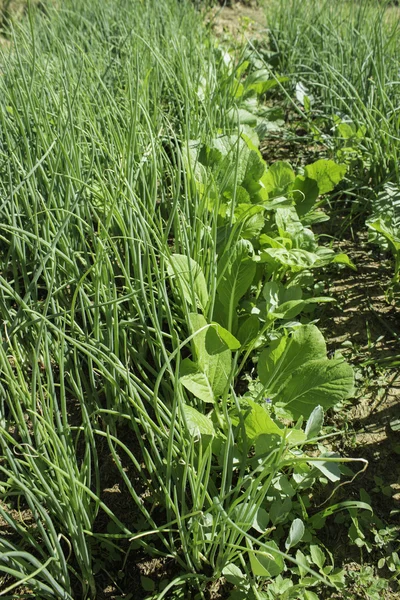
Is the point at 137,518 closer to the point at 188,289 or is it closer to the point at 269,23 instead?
the point at 188,289

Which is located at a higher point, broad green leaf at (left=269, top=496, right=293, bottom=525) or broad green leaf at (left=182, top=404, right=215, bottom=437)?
broad green leaf at (left=182, top=404, right=215, bottom=437)

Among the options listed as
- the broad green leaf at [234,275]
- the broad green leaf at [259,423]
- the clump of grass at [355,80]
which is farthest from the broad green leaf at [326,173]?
the broad green leaf at [259,423]

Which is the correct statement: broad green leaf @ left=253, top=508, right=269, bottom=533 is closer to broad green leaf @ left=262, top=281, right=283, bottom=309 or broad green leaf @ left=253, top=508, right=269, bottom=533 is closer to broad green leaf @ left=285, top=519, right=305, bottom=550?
broad green leaf @ left=285, top=519, right=305, bottom=550

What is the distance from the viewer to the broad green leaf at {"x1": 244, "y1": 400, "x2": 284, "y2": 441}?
3.14 feet

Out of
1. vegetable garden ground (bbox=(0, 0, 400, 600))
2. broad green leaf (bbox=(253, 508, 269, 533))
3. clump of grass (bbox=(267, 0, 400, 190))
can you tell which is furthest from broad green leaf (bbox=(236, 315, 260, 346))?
clump of grass (bbox=(267, 0, 400, 190))

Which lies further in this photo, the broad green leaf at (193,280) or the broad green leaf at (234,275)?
the broad green leaf at (234,275)

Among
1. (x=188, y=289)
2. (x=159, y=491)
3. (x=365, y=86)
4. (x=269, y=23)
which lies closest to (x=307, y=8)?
(x=269, y=23)

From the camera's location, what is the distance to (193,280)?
3.69 feet

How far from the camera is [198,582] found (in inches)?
36.9

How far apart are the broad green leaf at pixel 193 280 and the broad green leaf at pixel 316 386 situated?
24 cm

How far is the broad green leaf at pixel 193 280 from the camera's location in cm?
115

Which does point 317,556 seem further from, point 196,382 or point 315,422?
point 196,382

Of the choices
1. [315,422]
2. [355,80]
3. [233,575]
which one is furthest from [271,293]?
[355,80]

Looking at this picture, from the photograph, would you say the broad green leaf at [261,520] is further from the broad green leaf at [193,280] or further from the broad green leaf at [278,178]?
the broad green leaf at [278,178]
